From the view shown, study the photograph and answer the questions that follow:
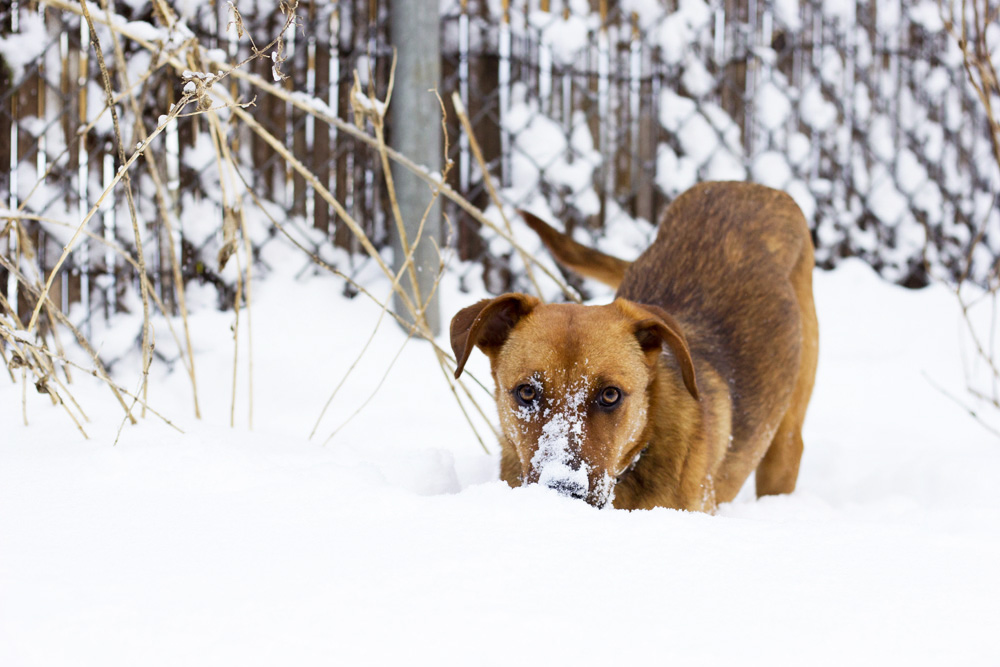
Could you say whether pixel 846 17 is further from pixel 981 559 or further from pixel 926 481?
pixel 981 559

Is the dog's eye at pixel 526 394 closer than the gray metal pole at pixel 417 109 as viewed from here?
Yes

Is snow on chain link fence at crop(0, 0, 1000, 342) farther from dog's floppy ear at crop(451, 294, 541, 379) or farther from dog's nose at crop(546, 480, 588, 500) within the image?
dog's nose at crop(546, 480, 588, 500)

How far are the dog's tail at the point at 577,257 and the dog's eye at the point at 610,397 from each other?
96 centimetres

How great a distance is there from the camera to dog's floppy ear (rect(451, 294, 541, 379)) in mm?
2078

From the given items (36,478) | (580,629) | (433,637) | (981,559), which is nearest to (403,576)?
(433,637)

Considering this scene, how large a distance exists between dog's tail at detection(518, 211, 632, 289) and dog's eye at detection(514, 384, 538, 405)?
919mm

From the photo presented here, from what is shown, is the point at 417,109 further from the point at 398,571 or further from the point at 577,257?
the point at 398,571

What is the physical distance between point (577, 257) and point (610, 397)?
1.03m

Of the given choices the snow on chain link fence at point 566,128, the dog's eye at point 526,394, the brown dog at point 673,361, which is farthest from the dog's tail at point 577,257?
the dog's eye at point 526,394

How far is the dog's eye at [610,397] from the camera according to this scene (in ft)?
6.77

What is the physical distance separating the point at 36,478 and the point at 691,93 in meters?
3.95

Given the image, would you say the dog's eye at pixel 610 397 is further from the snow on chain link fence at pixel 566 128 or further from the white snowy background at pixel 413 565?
the snow on chain link fence at pixel 566 128

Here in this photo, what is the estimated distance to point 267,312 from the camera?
3.72 metres

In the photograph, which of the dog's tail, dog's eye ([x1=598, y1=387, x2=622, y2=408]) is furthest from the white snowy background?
the dog's tail
